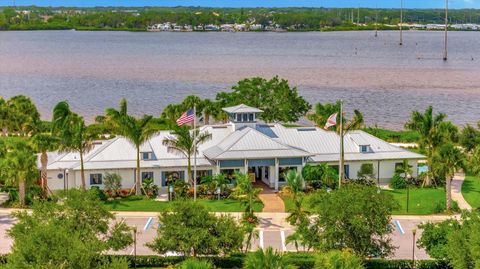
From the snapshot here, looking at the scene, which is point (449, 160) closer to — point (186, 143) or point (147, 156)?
point (186, 143)

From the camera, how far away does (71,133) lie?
53938 millimetres

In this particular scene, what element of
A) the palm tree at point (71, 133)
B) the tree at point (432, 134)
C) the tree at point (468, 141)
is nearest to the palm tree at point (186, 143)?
the palm tree at point (71, 133)

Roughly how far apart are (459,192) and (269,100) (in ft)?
88.3

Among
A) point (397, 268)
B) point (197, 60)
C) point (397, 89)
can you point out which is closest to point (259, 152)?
point (397, 268)

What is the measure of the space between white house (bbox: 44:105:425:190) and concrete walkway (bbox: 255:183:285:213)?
73 centimetres

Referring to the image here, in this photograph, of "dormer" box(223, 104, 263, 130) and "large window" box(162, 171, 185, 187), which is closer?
"large window" box(162, 171, 185, 187)

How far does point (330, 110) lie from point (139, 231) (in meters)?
28.9

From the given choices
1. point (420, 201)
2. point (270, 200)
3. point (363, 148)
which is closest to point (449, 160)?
point (420, 201)

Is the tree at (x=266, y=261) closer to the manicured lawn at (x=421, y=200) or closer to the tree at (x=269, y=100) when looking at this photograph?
the manicured lawn at (x=421, y=200)

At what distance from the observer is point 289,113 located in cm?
7856

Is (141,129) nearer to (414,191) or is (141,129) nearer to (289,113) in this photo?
(414,191)

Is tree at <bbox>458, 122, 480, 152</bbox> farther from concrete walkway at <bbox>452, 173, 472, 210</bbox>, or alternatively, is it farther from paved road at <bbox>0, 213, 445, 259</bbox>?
paved road at <bbox>0, 213, 445, 259</bbox>

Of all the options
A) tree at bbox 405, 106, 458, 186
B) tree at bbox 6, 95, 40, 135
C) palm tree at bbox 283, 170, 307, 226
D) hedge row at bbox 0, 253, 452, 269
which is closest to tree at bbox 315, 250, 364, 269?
hedge row at bbox 0, 253, 452, 269

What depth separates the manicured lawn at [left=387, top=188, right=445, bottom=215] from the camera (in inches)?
2012
